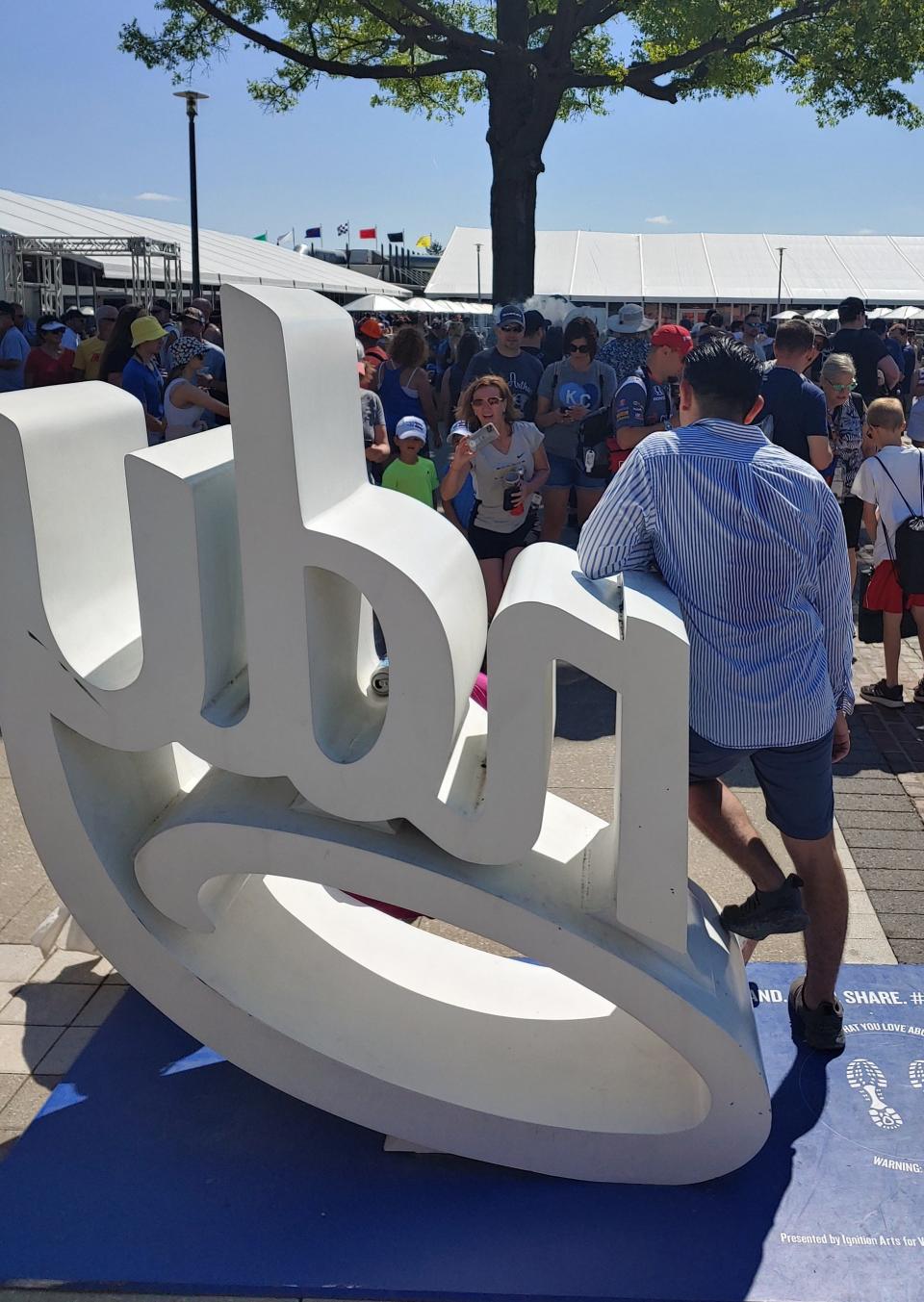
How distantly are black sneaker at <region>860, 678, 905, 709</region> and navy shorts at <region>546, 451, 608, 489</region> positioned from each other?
2.31m

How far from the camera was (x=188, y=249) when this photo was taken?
2544 centimetres

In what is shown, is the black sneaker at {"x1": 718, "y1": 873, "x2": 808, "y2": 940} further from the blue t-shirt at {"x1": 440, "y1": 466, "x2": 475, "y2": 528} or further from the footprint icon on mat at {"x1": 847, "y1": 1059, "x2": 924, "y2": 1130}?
the blue t-shirt at {"x1": 440, "y1": 466, "x2": 475, "y2": 528}

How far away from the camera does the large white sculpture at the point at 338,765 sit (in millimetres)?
2531

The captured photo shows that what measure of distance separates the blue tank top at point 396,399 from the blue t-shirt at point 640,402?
201 centimetres

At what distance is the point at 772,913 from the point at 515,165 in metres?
13.9

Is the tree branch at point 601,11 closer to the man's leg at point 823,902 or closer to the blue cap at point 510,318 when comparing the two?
the blue cap at point 510,318

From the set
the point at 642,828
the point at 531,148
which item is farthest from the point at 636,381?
the point at 531,148

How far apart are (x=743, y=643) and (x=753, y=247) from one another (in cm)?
3703

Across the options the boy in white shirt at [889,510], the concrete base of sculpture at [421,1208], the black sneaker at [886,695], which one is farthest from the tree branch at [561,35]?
the concrete base of sculpture at [421,1208]

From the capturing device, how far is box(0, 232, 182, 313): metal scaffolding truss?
17.2 m

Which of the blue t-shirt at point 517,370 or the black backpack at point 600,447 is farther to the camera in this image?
the blue t-shirt at point 517,370

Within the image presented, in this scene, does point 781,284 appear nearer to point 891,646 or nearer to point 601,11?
point 601,11

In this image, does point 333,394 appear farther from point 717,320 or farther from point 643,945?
point 717,320

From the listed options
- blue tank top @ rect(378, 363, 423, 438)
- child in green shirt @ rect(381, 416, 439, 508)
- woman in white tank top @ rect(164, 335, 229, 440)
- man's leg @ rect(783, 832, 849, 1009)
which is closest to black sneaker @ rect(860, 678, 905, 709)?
child in green shirt @ rect(381, 416, 439, 508)
